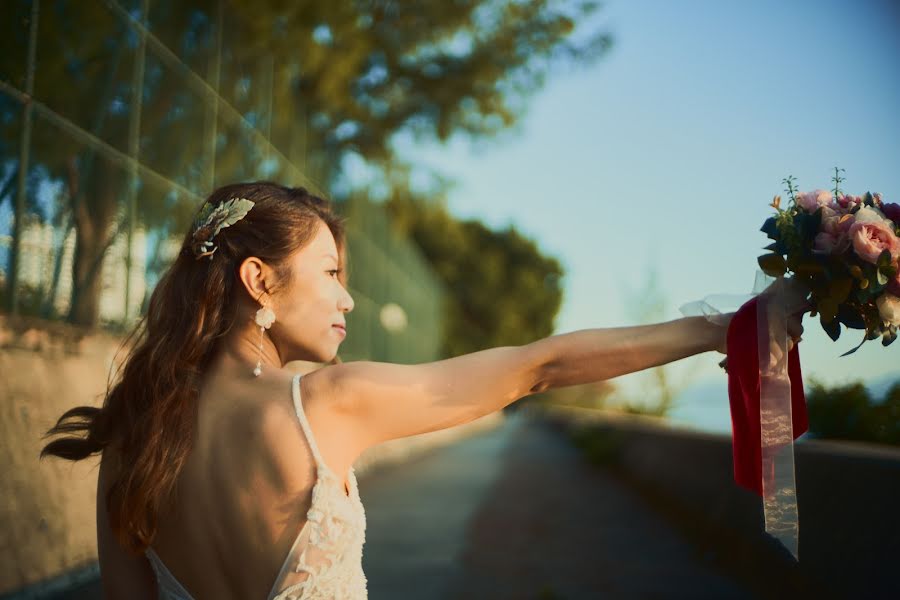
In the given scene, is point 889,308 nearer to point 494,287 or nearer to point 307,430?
point 307,430

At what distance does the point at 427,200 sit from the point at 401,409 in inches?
690

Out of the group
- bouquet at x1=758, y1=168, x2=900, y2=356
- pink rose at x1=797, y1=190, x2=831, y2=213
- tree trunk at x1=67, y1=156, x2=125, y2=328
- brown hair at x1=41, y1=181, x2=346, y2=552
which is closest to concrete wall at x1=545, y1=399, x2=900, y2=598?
bouquet at x1=758, y1=168, x2=900, y2=356

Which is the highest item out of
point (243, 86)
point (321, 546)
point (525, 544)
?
point (243, 86)

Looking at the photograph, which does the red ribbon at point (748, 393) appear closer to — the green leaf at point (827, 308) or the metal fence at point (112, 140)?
the green leaf at point (827, 308)

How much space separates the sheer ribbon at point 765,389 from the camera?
2.94m

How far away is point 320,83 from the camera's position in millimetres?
14977

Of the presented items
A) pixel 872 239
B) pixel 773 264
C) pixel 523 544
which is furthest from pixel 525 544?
pixel 872 239

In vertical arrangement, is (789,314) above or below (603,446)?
above

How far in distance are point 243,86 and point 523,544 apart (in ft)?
19.0

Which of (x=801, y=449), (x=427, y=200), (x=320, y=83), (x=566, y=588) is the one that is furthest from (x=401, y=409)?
(x=427, y=200)

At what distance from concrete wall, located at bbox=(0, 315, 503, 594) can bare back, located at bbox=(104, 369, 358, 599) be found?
95.5 inches

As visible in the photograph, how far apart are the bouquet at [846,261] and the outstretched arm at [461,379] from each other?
0.79 metres

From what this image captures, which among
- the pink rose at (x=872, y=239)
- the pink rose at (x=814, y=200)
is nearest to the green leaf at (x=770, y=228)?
the pink rose at (x=814, y=200)

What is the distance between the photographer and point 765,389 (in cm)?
307
